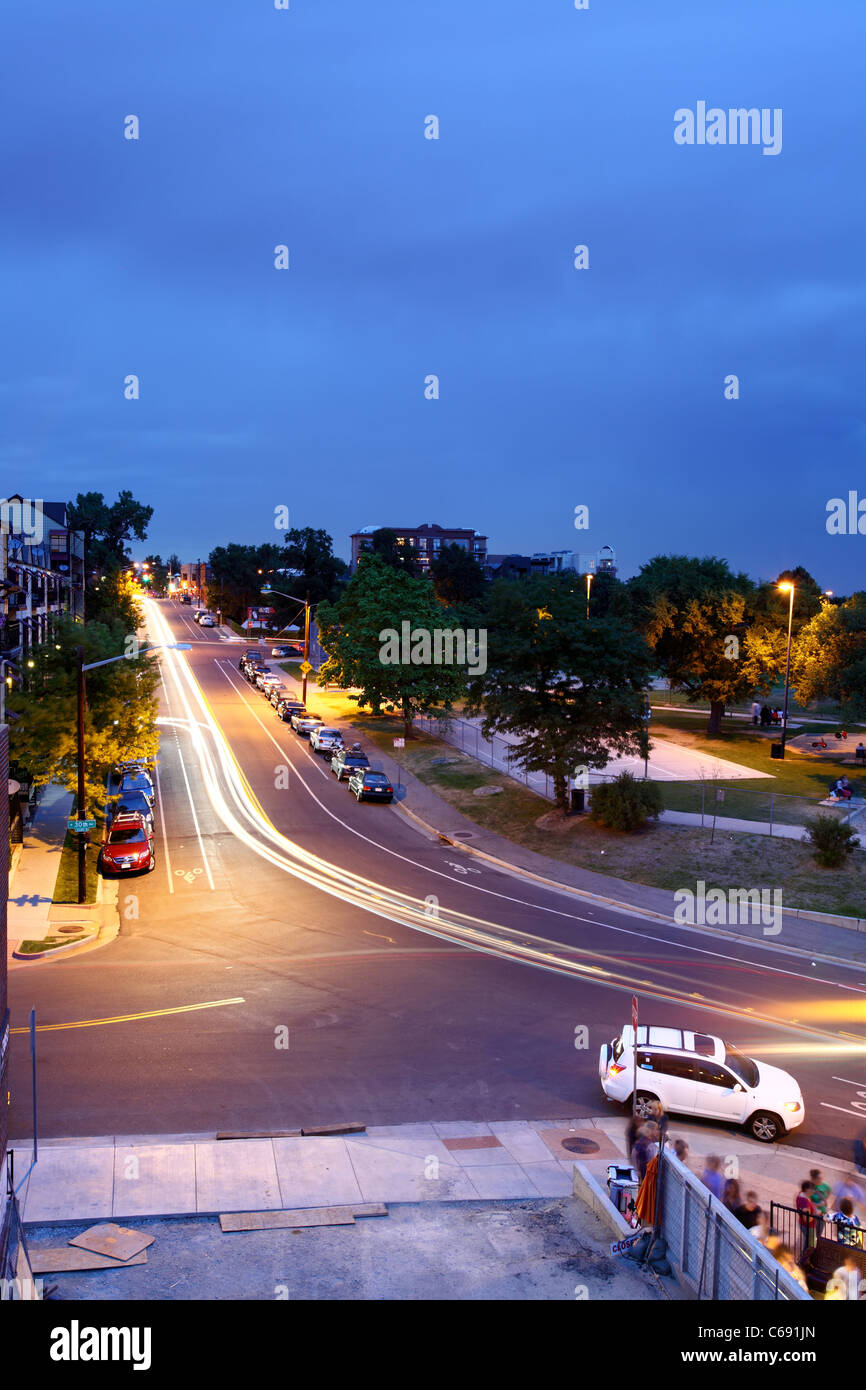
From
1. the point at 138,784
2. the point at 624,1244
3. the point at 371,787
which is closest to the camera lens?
the point at 624,1244

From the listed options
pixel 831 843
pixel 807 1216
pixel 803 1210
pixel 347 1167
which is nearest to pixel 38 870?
pixel 347 1167

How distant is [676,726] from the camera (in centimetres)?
5922

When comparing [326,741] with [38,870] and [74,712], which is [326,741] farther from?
[38,870]

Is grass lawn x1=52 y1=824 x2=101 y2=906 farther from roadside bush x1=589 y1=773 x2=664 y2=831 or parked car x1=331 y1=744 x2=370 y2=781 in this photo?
roadside bush x1=589 y1=773 x2=664 y2=831

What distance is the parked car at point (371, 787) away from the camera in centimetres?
4138

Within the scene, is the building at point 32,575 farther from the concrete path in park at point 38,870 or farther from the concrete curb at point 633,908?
the concrete curb at point 633,908

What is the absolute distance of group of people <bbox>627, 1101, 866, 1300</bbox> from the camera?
1031 cm

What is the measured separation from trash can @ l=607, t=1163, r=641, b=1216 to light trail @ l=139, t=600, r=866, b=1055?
7.92 metres

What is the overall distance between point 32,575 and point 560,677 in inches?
1453

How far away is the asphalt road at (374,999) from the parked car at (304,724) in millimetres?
20375

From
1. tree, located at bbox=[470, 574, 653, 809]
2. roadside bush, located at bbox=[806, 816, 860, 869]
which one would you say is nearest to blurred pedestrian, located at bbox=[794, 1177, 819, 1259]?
roadside bush, located at bbox=[806, 816, 860, 869]

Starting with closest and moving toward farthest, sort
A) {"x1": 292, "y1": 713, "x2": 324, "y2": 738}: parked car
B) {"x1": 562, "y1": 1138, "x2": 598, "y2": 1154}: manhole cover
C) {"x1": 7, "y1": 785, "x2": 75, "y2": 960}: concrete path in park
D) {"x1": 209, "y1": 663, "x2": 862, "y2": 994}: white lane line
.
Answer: {"x1": 562, "y1": 1138, "x2": 598, "y2": 1154}: manhole cover, {"x1": 209, "y1": 663, "x2": 862, "y2": 994}: white lane line, {"x1": 7, "y1": 785, "x2": 75, "y2": 960}: concrete path in park, {"x1": 292, "y1": 713, "x2": 324, "y2": 738}: parked car

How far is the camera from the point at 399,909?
27.1 meters
